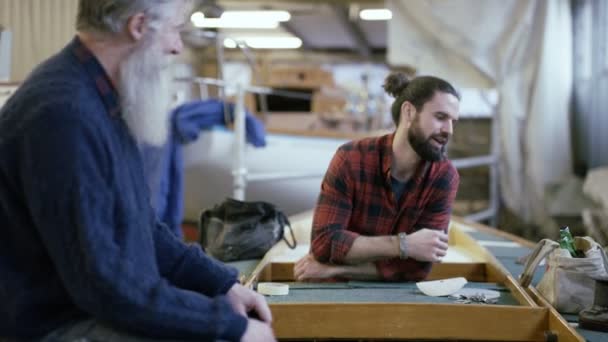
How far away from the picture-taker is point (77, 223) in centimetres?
102

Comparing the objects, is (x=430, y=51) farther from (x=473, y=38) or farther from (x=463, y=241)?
(x=463, y=241)

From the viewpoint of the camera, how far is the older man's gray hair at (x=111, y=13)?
113 centimetres

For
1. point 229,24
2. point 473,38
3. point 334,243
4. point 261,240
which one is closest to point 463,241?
point 261,240

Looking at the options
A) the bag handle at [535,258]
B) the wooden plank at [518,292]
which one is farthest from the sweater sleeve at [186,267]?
the bag handle at [535,258]

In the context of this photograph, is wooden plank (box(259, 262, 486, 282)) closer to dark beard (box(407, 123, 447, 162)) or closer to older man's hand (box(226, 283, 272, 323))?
dark beard (box(407, 123, 447, 162))

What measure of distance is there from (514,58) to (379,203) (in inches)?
100

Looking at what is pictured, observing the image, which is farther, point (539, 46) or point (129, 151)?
point (539, 46)

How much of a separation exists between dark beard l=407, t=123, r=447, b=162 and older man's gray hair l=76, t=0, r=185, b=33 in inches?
44.4

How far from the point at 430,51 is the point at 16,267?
357 cm

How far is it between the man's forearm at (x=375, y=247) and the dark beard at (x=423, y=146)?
25 cm

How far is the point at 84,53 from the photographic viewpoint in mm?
1148

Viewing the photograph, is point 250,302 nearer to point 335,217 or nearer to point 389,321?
point 389,321

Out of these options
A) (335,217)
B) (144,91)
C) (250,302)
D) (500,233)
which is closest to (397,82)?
(335,217)

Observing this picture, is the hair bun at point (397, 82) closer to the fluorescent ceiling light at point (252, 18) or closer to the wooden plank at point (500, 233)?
the wooden plank at point (500, 233)
